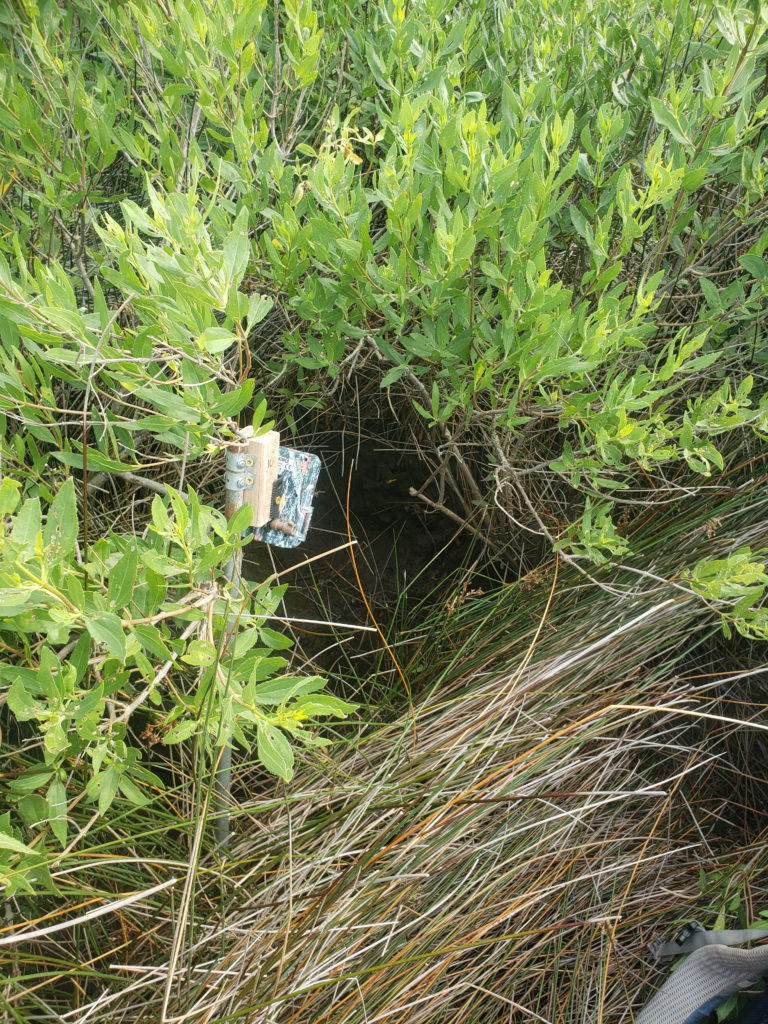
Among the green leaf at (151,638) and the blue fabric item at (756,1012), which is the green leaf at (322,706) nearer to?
the green leaf at (151,638)

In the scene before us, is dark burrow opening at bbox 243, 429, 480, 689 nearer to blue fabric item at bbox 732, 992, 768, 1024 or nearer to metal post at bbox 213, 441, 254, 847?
metal post at bbox 213, 441, 254, 847

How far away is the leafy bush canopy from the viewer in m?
1.11

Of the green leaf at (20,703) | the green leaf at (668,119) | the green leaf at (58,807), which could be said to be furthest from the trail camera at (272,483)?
the green leaf at (668,119)

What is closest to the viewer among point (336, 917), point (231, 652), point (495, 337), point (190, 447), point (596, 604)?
point (231, 652)

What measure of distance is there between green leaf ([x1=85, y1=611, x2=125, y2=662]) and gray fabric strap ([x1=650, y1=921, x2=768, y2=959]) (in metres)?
1.48

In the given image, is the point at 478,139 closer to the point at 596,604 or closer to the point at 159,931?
the point at 596,604

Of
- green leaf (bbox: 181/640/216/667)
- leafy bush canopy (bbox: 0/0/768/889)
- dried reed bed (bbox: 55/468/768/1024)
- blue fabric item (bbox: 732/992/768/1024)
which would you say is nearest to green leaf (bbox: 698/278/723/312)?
leafy bush canopy (bbox: 0/0/768/889)

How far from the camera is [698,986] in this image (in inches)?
62.6

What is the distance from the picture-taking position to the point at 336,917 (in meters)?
1.43

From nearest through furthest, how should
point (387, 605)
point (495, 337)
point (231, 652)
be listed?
point (231, 652), point (495, 337), point (387, 605)

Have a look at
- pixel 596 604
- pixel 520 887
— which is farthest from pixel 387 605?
pixel 520 887

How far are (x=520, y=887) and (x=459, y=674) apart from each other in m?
0.59

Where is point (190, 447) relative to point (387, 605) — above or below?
above

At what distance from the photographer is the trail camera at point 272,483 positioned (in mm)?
1208
